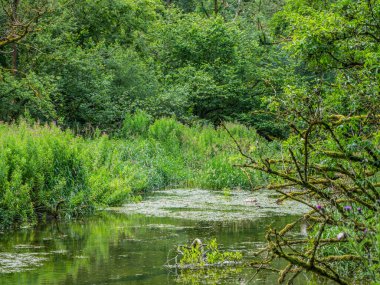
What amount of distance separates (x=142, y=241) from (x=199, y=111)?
66.4 feet

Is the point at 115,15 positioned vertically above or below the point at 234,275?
above

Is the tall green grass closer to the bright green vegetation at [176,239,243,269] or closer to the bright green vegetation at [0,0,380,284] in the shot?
the bright green vegetation at [0,0,380,284]

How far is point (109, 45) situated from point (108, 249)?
61.7 ft

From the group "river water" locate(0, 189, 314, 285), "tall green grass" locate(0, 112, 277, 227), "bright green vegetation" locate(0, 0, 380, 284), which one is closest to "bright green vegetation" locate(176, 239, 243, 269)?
"river water" locate(0, 189, 314, 285)

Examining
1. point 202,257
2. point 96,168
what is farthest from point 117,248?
point 96,168

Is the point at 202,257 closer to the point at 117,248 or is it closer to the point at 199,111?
the point at 117,248

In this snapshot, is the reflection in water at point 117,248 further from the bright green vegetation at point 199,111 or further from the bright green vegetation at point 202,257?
the bright green vegetation at point 199,111

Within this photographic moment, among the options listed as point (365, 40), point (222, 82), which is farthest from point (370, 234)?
point (222, 82)

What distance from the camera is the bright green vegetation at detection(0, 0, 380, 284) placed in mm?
6848

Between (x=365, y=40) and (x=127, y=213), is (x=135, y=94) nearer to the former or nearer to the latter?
(x=127, y=213)

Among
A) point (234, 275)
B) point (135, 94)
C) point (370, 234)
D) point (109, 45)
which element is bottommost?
point (234, 275)

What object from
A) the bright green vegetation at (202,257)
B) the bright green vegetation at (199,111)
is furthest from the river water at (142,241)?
the bright green vegetation at (199,111)

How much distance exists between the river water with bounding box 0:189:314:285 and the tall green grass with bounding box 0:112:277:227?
0.51 metres

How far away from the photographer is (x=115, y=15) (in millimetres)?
29672
